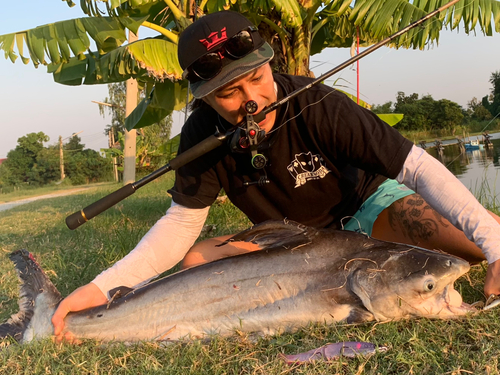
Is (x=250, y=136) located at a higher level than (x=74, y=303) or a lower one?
higher

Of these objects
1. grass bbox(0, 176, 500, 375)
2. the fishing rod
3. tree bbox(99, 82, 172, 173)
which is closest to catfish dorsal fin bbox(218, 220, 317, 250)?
the fishing rod

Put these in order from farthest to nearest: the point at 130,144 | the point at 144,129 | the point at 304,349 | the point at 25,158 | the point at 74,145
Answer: the point at 74,145, the point at 25,158, the point at 144,129, the point at 130,144, the point at 304,349

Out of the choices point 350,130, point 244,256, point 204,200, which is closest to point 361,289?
point 244,256

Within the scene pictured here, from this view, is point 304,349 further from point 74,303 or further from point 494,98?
point 494,98

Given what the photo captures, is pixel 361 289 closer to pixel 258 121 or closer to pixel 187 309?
pixel 187 309

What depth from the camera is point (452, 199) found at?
6.48 feet

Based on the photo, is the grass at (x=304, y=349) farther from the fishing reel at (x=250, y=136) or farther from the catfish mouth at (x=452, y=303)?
the fishing reel at (x=250, y=136)

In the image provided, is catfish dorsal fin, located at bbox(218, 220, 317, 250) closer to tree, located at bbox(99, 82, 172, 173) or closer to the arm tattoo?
the arm tattoo

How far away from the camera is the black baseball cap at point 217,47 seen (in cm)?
214

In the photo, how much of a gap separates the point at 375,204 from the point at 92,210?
162cm

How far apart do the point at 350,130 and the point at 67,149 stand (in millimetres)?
51151

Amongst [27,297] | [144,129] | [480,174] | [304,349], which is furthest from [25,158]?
[304,349]

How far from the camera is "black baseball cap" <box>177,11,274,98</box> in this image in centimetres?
214

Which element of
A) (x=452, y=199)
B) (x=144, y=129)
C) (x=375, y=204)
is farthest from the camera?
(x=144, y=129)
